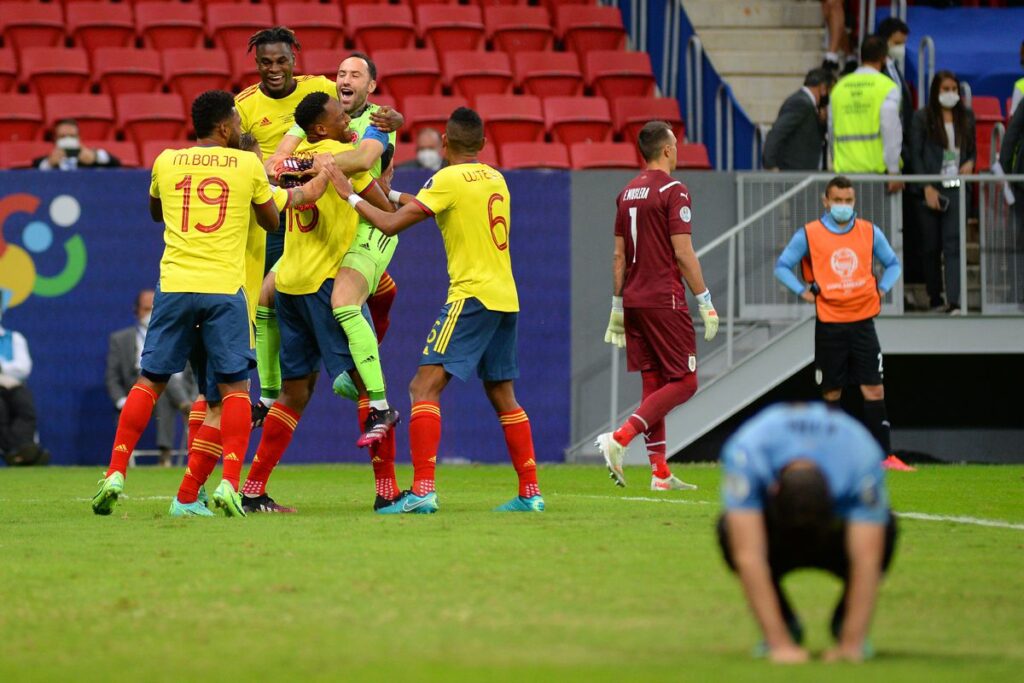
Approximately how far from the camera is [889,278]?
1281cm

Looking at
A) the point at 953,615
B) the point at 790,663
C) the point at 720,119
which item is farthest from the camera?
the point at 720,119

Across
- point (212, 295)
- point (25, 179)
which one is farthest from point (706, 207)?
point (212, 295)

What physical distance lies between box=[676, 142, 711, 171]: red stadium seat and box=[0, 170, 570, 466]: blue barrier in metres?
1.57

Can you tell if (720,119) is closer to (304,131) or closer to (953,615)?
(304,131)

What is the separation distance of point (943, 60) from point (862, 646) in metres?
15.0

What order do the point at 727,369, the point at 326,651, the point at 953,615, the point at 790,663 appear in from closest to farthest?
1. the point at 790,663
2. the point at 326,651
3. the point at 953,615
4. the point at 727,369

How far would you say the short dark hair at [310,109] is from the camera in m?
8.97

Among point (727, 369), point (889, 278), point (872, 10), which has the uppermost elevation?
point (872, 10)

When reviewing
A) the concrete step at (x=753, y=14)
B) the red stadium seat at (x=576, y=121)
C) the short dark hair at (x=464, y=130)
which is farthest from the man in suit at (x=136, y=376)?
the concrete step at (x=753, y=14)

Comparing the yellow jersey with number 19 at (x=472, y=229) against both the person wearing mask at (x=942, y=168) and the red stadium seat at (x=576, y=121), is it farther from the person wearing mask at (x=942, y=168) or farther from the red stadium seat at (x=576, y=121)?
the red stadium seat at (x=576, y=121)

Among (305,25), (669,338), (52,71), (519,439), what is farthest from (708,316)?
(52,71)

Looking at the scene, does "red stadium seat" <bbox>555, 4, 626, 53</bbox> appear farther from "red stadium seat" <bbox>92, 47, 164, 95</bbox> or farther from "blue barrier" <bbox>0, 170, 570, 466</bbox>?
"red stadium seat" <bbox>92, 47, 164, 95</bbox>

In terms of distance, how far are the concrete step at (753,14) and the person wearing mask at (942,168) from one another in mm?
4779

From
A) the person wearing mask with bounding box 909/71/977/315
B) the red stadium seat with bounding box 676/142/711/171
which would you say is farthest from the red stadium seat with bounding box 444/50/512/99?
the person wearing mask with bounding box 909/71/977/315
